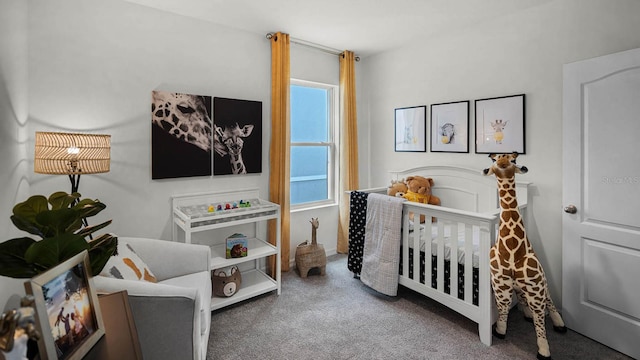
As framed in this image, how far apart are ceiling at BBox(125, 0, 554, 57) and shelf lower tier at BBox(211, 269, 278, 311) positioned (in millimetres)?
2305

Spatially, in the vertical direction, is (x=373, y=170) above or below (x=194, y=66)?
below

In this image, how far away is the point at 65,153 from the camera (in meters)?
1.81

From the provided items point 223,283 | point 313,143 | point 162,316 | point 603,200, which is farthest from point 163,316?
point 603,200

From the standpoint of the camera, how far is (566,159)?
2229mm

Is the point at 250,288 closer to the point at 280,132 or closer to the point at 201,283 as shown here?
the point at 201,283

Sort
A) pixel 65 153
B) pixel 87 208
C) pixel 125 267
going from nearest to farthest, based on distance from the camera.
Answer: pixel 87 208, pixel 125 267, pixel 65 153

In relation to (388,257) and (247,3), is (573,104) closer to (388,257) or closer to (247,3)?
(388,257)

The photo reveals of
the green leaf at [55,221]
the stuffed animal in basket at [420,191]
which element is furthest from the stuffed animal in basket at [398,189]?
the green leaf at [55,221]

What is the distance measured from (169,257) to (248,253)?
0.72m

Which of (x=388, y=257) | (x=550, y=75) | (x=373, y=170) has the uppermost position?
(x=550, y=75)

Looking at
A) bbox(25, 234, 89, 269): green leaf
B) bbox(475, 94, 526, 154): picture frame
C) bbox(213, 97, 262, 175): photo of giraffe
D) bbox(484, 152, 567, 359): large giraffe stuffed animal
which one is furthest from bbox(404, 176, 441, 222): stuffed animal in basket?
bbox(25, 234, 89, 269): green leaf

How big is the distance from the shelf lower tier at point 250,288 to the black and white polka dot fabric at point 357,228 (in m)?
0.76

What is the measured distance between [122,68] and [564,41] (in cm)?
332

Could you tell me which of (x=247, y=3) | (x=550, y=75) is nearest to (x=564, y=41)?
(x=550, y=75)
